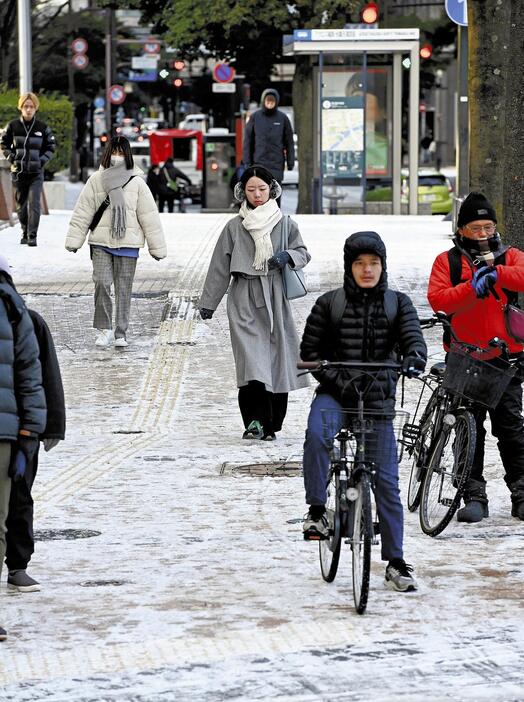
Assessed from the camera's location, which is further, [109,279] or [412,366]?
[109,279]

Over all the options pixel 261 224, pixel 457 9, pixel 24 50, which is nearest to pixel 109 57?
pixel 24 50

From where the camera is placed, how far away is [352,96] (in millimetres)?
30375

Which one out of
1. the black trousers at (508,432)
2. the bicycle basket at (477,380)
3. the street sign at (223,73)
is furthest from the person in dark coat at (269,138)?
the street sign at (223,73)

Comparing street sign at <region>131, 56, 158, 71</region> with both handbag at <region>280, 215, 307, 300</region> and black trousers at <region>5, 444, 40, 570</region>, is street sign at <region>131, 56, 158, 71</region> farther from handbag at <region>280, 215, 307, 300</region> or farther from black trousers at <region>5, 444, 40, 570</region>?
black trousers at <region>5, 444, 40, 570</region>

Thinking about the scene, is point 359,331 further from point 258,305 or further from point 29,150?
point 29,150

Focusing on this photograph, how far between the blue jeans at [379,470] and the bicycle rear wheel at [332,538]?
0.24 feet

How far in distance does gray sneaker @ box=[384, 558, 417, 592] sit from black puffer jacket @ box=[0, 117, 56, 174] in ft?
47.3

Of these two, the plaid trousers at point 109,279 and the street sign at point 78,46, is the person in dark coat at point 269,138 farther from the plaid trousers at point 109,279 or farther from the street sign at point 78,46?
the street sign at point 78,46

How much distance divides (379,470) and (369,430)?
0.18m

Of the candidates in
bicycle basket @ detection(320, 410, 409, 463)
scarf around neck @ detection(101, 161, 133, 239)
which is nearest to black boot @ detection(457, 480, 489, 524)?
bicycle basket @ detection(320, 410, 409, 463)

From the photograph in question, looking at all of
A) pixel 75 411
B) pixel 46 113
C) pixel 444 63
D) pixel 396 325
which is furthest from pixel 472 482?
pixel 444 63

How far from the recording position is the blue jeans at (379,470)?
728cm

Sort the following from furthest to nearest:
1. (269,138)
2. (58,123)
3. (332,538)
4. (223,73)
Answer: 1. (223,73)
2. (58,123)
3. (269,138)
4. (332,538)

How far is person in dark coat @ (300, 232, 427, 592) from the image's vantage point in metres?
7.32
